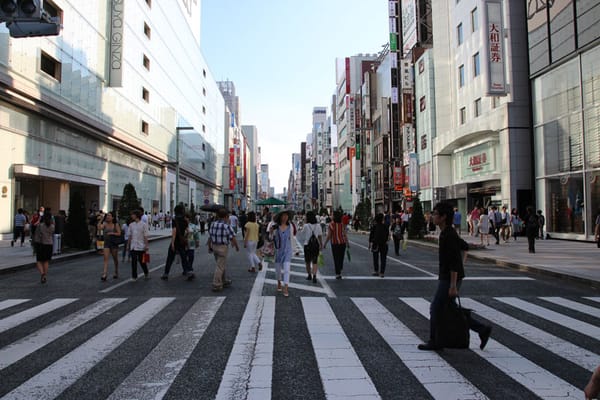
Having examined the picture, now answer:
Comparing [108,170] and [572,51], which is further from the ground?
[572,51]

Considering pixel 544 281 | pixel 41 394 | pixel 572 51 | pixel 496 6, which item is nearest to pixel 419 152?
pixel 496 6

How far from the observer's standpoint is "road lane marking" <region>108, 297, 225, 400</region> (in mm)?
3914

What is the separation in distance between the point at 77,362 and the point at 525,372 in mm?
4609

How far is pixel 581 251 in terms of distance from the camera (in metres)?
16.4

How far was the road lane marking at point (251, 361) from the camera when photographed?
388cm

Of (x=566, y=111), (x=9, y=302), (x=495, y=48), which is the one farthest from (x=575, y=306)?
(x=495, y=48)

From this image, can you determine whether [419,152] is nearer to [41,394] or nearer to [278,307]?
[278,307]

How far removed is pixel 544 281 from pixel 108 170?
31.4m

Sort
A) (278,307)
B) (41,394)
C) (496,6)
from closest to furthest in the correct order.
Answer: (41,394)
(278,307)
(496,6)

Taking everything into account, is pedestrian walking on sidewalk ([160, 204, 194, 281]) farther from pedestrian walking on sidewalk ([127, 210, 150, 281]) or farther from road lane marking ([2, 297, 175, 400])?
road lane marking ([2, 297, 175, 400])

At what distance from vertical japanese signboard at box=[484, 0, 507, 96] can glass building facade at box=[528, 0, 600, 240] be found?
1.72 meters

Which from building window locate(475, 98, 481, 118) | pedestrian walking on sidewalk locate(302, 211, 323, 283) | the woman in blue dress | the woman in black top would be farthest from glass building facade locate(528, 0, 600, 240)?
the woman in blue dress

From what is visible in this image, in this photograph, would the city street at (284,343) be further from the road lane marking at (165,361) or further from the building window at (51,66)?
the building window at (51,66)

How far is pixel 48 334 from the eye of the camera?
5914 mm
